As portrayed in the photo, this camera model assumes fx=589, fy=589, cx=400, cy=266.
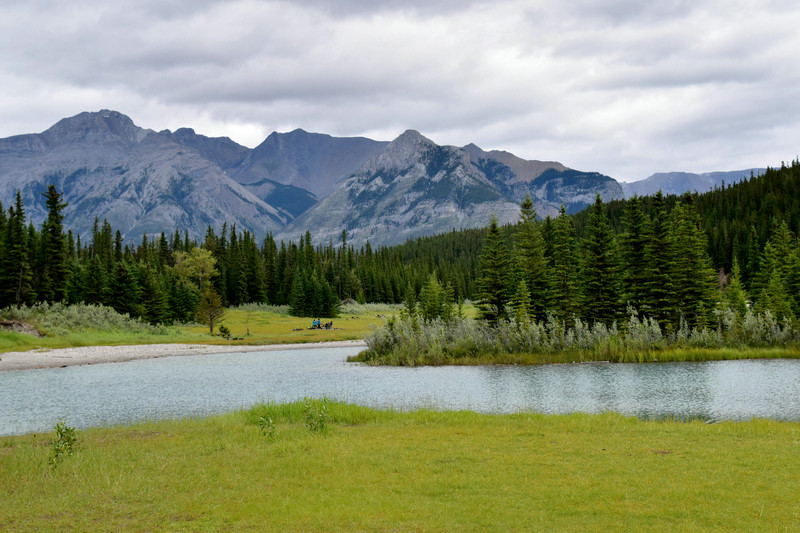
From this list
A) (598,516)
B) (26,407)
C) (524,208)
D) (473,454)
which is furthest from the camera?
(524,208)

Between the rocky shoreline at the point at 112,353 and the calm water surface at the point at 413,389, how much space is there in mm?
3330

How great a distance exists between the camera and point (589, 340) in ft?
157

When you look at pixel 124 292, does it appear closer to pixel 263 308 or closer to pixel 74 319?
pixel 74 319

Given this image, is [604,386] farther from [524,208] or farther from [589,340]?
[524,208]

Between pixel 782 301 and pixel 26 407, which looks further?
pixel 782 301

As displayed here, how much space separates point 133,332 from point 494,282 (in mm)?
44988

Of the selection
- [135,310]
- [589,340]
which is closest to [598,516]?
[589,340]

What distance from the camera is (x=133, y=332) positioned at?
72438mm

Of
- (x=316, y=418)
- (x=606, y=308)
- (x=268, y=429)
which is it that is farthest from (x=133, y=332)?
(x=316, y=418)

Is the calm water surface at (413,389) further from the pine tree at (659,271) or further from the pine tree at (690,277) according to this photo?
the pine tree at (690,277)

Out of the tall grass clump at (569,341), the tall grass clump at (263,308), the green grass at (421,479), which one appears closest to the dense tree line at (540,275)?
the tall grass clump at (569,341)

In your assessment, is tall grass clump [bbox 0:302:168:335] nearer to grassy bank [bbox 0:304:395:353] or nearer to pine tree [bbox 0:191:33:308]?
grassy bank [bbox 0:304:395:353]

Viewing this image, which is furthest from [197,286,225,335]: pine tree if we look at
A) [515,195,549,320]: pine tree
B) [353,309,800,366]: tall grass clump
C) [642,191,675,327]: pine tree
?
[642,191,675,327]: pine tree

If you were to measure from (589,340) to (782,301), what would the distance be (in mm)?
19248
